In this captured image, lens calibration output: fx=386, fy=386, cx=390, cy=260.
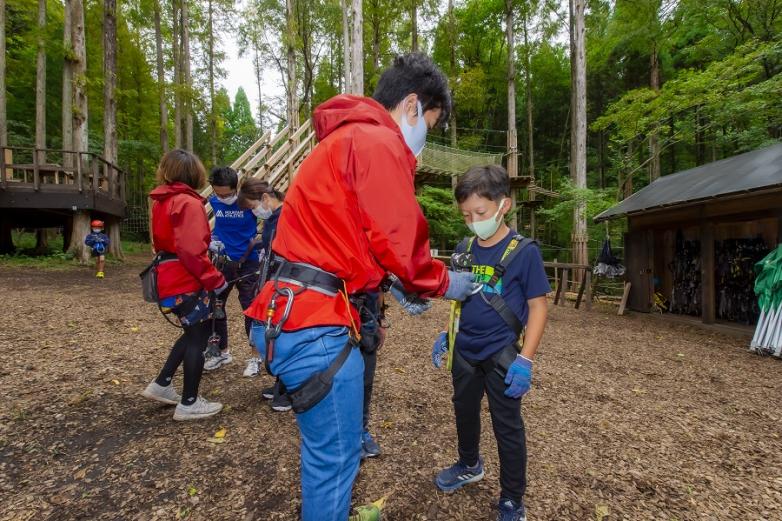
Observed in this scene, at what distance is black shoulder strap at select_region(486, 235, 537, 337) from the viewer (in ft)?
6.75

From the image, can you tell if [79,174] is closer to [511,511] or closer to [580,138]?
[511,511]

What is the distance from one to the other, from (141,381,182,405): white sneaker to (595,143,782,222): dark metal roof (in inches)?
341

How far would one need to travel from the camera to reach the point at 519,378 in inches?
74.7

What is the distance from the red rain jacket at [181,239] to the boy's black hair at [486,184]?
1.86 m

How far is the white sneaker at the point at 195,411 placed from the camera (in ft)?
10.1

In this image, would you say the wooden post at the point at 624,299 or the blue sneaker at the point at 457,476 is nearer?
the blue sneaker at the point at 457,476

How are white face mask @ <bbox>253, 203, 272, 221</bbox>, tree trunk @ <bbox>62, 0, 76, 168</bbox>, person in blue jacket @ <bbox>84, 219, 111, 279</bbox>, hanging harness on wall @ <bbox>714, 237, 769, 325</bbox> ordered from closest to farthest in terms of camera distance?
white face mask @ <bbox>253, 203, 272, 221</bbox>, hanging harness on wall @ <bbox>714, 237, 769, 325</bbox>, person in blue jacket @ <bbox>84, 219, 111, 279</bbox>, tree trunk @ <bbox>62, 0, 76, 168</bbox>

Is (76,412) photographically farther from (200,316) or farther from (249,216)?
(249,216)

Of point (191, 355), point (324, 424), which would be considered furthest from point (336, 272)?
point (191, 355)

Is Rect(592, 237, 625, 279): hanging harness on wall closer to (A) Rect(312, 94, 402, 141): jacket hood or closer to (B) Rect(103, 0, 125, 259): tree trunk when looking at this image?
(A) Rect(312, 94, 402, 141): jacket hood

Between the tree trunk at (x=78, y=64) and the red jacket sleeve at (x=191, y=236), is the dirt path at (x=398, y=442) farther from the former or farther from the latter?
the tree trunk at (x=78, y=64)

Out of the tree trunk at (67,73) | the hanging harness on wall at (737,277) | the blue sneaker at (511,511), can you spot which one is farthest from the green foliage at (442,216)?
the blue sneaker at (511,511)

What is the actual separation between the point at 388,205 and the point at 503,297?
3.67 ft

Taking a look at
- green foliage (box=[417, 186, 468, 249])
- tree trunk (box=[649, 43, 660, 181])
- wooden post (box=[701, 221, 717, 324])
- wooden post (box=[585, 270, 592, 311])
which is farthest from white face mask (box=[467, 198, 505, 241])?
tree trunk (box=[649, 43, 660, 181])
